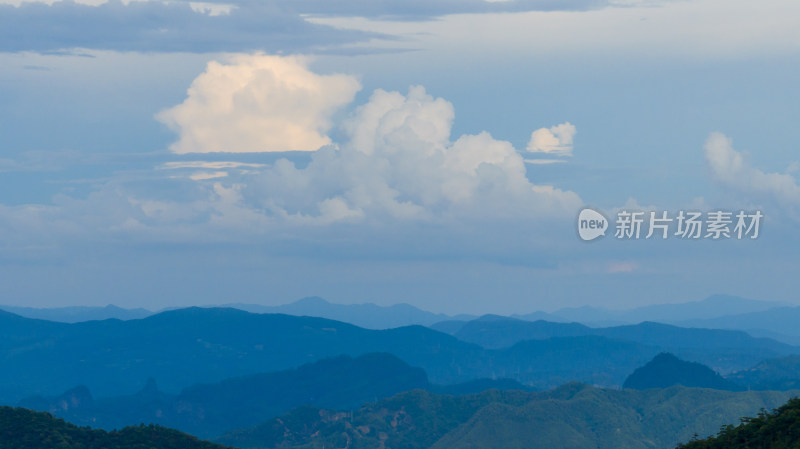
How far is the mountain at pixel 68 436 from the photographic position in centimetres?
13375

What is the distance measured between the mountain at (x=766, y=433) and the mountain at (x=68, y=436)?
77.7m

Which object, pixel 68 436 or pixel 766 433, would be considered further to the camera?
pixel 68 436

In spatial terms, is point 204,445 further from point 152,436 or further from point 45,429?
point 45,429

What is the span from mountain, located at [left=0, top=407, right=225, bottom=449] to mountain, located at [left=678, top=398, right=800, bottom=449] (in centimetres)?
7768

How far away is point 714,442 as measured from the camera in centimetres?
9119

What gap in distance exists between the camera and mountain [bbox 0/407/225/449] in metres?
134

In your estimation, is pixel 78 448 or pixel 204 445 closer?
pixel 78 448

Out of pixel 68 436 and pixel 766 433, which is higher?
pixel 68 436

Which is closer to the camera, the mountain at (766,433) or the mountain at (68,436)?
the mountain at (766,433)

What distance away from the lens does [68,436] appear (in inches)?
5349

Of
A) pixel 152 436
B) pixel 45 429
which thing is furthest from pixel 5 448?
pixel 152 436

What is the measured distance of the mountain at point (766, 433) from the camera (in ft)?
266

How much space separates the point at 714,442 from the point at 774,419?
741 cm

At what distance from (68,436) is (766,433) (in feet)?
312
